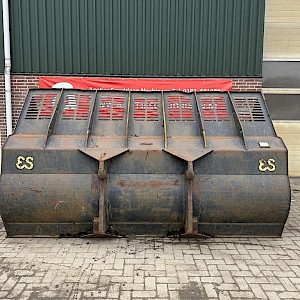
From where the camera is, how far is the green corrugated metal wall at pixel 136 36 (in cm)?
854

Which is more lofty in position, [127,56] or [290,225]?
[127,56]

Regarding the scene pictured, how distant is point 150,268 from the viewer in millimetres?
3590

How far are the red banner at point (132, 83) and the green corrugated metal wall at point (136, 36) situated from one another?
0.19 metres

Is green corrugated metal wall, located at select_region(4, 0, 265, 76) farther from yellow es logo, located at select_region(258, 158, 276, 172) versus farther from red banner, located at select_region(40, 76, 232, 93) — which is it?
yellow es logo, located at select_region(258, 158, 276, 172)

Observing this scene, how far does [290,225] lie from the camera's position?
5.13m

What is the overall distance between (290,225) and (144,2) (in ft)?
21.0

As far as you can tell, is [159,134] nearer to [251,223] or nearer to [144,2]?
[251,223]

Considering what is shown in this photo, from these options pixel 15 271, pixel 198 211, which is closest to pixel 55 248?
pixel 15 271

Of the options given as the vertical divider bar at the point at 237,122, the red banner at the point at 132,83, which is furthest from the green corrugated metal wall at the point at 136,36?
the vertical divider bar at the point at 237,122

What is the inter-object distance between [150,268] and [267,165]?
1967 millimetres

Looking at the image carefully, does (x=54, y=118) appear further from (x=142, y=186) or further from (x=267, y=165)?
(x=267, y=165)

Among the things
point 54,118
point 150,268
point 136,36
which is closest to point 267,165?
point 150,268

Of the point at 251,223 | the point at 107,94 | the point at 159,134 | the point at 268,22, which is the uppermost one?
the point at 268,22

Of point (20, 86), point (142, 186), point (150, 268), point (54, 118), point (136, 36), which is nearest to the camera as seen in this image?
A: point (150, 268)
